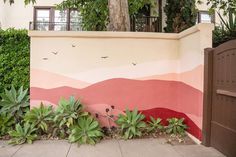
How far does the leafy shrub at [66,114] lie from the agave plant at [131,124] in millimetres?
882

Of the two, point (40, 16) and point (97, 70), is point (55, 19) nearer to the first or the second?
point (40, 16)

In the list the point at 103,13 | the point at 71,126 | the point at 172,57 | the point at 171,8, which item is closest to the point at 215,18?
the point at 171,8

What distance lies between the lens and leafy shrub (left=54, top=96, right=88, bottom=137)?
22.6 ft

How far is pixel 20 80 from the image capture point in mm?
8938

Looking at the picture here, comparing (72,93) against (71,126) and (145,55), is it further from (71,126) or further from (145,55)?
(145,55)

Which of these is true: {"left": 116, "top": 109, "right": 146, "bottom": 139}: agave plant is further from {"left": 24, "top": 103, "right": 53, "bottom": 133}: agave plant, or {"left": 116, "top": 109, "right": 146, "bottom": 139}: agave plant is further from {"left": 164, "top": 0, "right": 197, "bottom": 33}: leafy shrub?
{"left": 164, "top": 0, "right": 197, "bottom": 33}: leafy shrub

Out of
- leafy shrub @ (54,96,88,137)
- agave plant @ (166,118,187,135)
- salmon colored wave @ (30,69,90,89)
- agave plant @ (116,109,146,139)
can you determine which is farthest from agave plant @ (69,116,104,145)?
agave plant @ (166,118,187,135)

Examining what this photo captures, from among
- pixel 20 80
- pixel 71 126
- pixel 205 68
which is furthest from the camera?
pixel 20 80

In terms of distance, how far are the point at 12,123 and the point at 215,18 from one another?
477 inches

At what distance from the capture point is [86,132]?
678cm

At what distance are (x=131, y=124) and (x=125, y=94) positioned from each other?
917 mm

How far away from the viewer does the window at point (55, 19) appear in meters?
16.2

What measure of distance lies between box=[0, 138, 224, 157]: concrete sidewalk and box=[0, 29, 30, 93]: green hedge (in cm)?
257

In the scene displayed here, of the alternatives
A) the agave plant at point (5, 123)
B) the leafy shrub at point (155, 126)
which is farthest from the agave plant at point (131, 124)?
the agave plant at point (5, 123)
